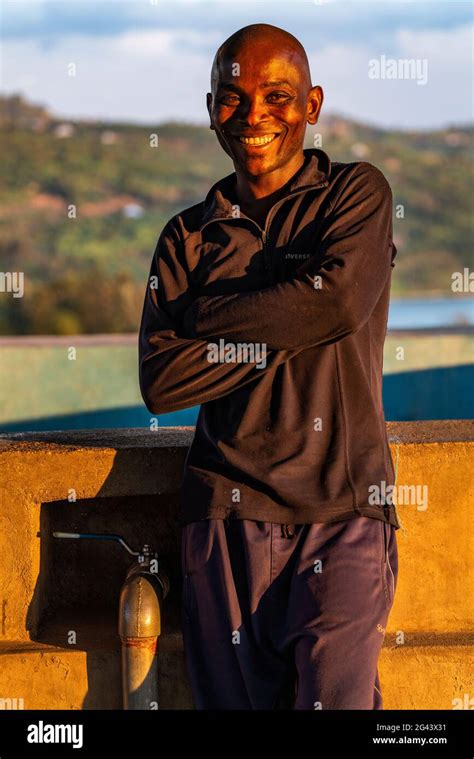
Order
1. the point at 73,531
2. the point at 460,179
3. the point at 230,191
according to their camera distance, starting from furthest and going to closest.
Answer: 1. the point at 460,179
2. the point at 73,531
3. the point at 230,191

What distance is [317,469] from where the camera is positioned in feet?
9.95

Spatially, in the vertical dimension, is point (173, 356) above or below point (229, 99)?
below

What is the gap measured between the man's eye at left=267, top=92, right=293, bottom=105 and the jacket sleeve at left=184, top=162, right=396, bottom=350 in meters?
0.25

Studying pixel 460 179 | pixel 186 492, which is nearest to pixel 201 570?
pixel 186 492

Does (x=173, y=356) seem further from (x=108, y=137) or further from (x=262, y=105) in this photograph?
(x=108, y=137)

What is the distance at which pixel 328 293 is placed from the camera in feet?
9.70

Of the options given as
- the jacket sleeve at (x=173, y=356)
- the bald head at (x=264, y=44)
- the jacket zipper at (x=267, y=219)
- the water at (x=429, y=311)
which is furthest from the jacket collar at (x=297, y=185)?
the water at (x=429, y=311)

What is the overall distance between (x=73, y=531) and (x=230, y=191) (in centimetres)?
112

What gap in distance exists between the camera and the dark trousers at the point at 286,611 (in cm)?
289

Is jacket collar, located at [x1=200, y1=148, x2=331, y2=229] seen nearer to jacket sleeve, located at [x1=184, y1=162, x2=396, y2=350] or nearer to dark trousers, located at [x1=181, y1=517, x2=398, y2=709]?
jacket sleeve, located at [x1=184, y1=162, x2=396, y2=350]

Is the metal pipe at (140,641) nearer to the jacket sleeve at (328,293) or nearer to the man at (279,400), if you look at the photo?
the man at (279,400)

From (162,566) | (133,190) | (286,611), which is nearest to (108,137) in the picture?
(133,190)

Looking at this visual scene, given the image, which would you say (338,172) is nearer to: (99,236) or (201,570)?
(201,570)

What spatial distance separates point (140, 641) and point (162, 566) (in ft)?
1.12
